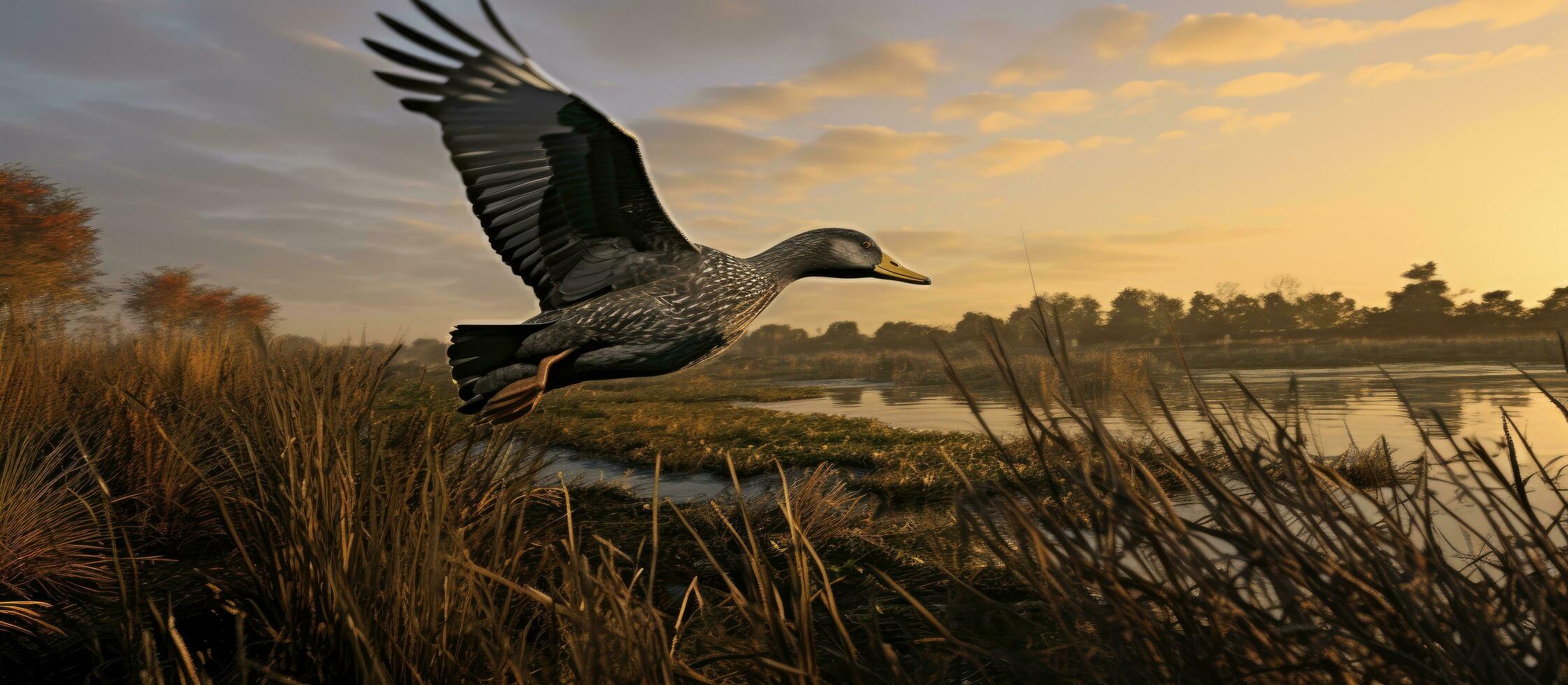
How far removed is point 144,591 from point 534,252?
6.72 ft

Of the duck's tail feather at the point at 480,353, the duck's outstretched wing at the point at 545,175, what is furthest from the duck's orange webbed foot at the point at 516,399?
the duck's outstretched wing at the point at 545,175

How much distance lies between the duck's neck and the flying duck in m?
0.01

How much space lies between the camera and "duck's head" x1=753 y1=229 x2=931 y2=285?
120 inches

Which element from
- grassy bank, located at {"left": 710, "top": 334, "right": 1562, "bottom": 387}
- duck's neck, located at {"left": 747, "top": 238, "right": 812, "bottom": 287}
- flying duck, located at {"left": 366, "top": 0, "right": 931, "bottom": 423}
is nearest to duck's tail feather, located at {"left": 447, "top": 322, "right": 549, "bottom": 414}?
flying duck, located at {"left": 366, "top": 0, "right": 931, "bottom": 423}

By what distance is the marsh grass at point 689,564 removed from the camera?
99 centimetres

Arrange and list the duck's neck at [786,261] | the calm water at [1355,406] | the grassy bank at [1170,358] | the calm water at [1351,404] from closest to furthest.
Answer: the duck's neck at [786,261] → the calm water at [1355,406] → the calm water at [1351,404] → the grassy bank at [1170,358]

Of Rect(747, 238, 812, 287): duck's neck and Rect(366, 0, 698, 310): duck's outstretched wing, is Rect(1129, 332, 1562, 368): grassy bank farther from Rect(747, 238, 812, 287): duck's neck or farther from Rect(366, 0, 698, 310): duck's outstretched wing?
Rect(366, 0, 698, 310): duck's outstretched wing

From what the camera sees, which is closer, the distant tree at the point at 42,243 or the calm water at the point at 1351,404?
the calm water at the point at 1351,404

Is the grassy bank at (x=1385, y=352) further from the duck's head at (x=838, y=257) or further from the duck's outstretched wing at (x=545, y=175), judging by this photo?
the duck's outstretched wing at (x=545, y=175)

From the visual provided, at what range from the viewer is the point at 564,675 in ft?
7.70

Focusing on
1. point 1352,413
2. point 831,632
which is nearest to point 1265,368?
point 1352,413

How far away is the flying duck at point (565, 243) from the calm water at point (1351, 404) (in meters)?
4.92

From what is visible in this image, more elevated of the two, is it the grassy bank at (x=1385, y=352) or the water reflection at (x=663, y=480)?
the grassy bank at (x=1385, y=352)

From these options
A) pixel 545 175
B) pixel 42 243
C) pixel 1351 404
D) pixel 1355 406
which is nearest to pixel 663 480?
pixel 545 175
